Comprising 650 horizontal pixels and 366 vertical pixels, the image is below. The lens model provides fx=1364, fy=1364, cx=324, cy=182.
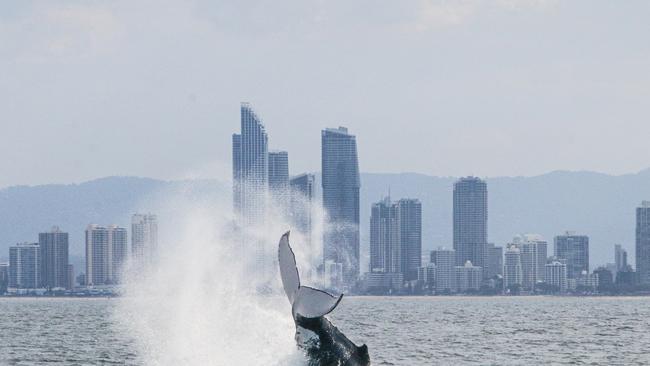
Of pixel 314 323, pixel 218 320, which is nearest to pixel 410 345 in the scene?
pixel 218 320

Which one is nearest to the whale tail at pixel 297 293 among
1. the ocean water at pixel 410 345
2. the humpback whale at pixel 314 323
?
the humpback whale at pixel 314 323

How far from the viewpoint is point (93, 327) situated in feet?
296

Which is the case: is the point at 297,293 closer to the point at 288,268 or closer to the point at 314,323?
the point at 288,268

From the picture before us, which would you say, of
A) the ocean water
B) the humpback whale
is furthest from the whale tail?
the ocean water

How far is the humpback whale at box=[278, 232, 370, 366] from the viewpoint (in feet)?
69.7

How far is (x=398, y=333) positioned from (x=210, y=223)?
38.3 m

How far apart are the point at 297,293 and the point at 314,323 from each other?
29.1 inches

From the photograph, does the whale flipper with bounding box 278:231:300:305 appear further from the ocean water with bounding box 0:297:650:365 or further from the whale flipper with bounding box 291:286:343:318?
the ocean water with bounding box 0:297:650:365

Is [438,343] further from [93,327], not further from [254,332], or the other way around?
[254,332]

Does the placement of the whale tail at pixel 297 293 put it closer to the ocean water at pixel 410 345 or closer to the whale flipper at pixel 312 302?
the whale flipper at pixel 312 302

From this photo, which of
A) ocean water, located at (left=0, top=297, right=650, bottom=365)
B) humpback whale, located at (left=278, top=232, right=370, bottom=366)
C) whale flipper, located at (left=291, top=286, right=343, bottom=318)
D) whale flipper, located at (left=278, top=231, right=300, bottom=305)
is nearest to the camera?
whale flipper, located at (left=291, top=286, right=343, bottom=318)

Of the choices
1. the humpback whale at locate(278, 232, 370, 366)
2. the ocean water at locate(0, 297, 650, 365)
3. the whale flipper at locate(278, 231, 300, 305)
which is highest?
the whale flipper at locate(278, 231, 300, 305)

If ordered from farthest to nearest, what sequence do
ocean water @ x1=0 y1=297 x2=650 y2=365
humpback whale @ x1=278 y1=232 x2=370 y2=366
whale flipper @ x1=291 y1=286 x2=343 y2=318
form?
ocean water @ x1=0 y1=297 x2=650 y2=365 → humpback whale @ x1=278 y1=232 x2=370 y2=366 → whale flipper @ x1=291 y1=286 x2=343 y2=318

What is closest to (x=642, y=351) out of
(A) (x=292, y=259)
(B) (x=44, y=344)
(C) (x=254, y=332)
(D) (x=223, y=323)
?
(B) (x=44, y=344)
